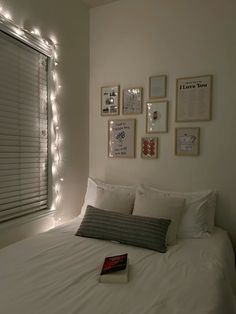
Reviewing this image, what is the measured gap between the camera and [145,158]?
2.62 meters

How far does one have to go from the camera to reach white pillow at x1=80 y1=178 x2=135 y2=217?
2225mm

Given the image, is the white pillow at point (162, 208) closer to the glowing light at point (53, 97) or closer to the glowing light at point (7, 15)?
the glowing light at point (53, 97)

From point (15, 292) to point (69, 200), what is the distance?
58.4 inches

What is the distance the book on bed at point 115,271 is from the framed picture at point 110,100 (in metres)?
1.70

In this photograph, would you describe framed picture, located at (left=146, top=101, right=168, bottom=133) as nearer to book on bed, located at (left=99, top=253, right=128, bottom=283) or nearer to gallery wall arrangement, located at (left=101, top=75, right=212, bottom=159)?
gallery wall arrangement, located at (left=101, top=75, right=212, bottom=159)

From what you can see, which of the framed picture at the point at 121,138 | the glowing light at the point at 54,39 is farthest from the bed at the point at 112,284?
the glowing light at the point at 54,39

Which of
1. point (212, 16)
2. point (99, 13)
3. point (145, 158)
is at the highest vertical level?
point (99, 13)

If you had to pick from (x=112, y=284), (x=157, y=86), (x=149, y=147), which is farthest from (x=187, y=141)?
(x=112, y=284)

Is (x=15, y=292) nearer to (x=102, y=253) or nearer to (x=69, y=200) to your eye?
(x=102, y=253)

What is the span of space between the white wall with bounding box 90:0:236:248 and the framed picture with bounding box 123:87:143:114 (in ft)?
0.23

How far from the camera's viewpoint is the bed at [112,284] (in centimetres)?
109

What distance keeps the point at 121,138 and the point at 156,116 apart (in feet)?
1.47

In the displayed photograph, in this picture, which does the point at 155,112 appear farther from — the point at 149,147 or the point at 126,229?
the point at 126,229

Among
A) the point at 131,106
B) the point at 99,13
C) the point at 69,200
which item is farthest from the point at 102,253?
the point at 99,13
